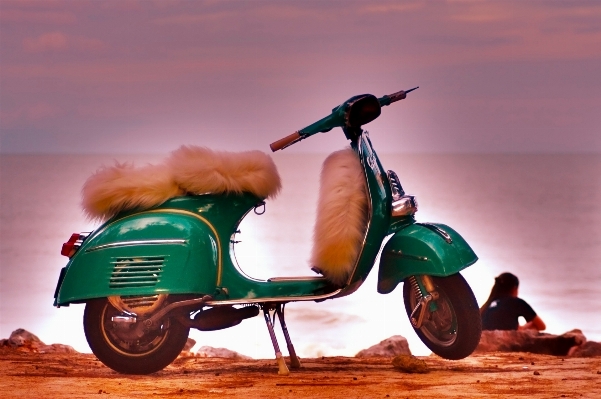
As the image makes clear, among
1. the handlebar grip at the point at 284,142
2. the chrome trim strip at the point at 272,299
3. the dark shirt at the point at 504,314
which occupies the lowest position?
the chrome trim strip at the point at 272,299

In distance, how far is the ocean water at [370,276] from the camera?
29.4 ft

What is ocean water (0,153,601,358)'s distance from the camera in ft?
29.4

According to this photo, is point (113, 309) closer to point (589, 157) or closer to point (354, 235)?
point (354, 235)

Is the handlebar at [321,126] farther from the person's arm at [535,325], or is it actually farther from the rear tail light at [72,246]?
the person's arm at [535,325]

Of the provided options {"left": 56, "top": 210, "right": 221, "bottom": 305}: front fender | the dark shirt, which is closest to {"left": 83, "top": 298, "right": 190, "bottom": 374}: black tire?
{"left": 56, "top": 210, "right": 221, "bottom": 305}: front fender

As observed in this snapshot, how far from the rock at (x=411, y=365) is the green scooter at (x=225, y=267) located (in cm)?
12

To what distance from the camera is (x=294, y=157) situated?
7656cm

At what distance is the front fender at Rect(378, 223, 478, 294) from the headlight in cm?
7

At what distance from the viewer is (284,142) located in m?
5.95

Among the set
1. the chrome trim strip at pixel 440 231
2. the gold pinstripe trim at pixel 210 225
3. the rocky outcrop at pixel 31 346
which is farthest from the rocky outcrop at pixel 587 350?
the rocky outcrop at pixel 31 346

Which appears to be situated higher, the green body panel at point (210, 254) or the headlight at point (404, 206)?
the headlight at point (404, 206)

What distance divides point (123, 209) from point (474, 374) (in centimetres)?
175

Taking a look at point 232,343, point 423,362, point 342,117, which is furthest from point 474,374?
point 232,343

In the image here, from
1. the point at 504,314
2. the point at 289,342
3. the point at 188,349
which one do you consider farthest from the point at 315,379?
the point at 504,314
